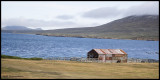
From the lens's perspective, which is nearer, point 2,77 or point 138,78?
point 2,77

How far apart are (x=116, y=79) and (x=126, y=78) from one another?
7.51 ft

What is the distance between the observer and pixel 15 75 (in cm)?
3231

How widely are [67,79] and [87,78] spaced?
2.98m

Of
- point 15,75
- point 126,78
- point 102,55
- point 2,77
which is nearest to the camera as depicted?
point 2,77

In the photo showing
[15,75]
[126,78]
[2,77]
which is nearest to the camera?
[2,77]

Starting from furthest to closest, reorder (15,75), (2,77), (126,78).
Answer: (126,78) → (15,75) → (2,77)

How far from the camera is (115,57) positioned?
6656cm

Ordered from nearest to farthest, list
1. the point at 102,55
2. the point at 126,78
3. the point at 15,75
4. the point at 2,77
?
the point at 2,77, the point at 15,75, the point at 126,78, the point at 102,55

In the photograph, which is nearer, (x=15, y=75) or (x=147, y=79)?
(x=15, y=75)

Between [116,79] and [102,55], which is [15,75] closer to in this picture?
[116,79]

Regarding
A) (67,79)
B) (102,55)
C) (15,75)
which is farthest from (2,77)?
(102,55)

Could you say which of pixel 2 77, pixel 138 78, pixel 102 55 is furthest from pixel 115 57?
pixel 2 77

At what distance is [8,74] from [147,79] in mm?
19487

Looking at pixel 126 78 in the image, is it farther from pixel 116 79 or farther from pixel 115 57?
pixel 115 57
